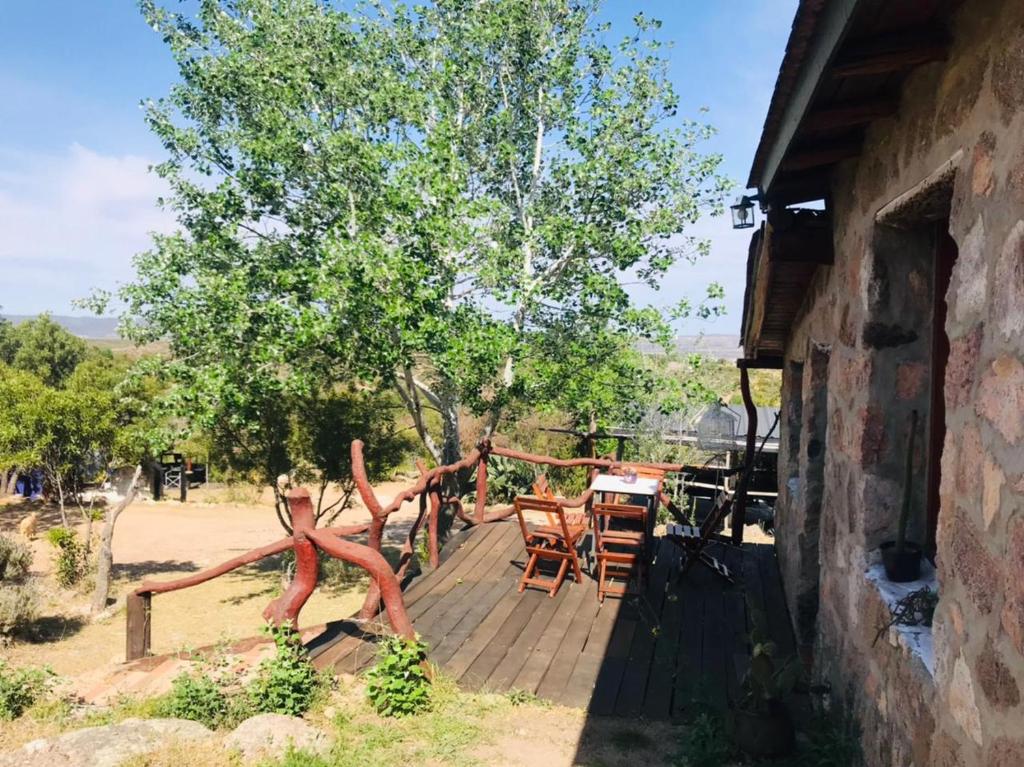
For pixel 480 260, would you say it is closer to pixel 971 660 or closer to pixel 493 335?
pixel 493 335

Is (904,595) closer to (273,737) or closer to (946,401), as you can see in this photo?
(946,401)

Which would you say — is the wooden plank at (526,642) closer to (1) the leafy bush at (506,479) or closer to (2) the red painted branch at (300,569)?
(2) the red painted branch at (300,569)

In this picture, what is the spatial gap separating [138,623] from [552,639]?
2.51m

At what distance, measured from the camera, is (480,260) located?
451 inches

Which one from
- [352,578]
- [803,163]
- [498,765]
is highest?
[803,163]

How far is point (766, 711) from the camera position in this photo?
3.31 metres

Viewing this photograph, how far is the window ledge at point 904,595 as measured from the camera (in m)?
2.30

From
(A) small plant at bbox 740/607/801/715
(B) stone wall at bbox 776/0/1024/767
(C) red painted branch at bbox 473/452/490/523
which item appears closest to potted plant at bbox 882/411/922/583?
(B) stone wall at bbox 776/0/1024/767

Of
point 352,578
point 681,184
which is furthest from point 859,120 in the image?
point 352,578

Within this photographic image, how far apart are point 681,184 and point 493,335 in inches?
177

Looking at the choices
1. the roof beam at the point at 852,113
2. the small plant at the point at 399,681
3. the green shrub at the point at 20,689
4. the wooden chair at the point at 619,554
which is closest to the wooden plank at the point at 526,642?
the wooden chair at the point at 619,554

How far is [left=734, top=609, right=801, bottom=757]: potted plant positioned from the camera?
129 inches

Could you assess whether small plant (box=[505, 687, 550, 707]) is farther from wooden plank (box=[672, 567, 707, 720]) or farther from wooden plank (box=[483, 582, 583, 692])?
wooden plank (box=[672, 567, 707, 720])

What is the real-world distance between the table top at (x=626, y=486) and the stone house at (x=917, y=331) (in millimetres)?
2171
